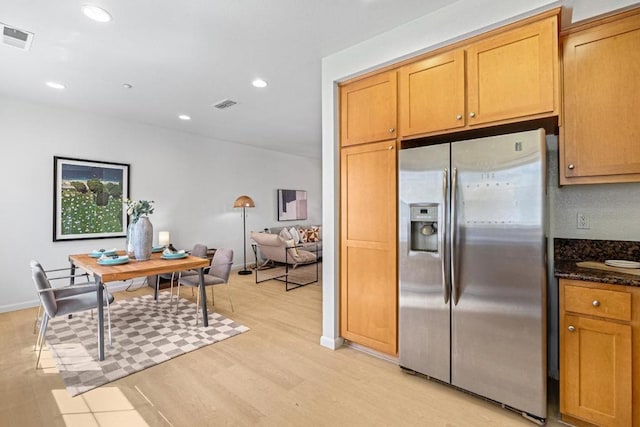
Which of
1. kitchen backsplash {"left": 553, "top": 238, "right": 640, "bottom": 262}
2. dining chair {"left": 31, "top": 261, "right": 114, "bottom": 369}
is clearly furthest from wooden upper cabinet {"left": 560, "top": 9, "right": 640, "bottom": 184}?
dining chair {"left": 31, "top": 261, "right": 114, "bottom": 369}

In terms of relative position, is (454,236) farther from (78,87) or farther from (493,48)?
(78,87)

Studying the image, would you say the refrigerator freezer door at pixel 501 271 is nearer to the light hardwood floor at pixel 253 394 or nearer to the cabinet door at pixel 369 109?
the light hardwood floor at pixel 253 394

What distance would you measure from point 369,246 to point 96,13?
270cm

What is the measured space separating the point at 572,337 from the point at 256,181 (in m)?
6.02

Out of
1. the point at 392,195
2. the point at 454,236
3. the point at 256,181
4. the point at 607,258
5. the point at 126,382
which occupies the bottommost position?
the point at 126,382

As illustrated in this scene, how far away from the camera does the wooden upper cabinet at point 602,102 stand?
1757 millimetres

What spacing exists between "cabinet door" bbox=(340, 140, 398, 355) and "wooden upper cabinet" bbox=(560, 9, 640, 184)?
1148 millimetres

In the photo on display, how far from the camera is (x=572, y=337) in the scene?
5.59 ft

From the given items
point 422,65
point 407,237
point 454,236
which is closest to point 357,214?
point 407,237

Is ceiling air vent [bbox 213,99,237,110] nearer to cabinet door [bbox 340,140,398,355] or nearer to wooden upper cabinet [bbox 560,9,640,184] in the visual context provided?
cabinet door [bbox 340,140,398,355]

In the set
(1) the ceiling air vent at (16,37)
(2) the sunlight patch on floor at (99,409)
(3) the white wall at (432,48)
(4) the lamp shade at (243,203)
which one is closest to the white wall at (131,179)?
(4) the lamp shade at (243,203)

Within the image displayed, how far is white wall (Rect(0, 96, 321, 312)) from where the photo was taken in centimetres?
381

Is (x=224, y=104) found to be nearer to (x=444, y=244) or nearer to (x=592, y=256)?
(x=444, y=244)

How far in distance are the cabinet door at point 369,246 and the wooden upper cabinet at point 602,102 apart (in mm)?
1148
